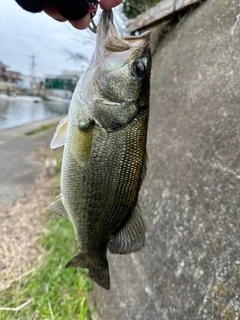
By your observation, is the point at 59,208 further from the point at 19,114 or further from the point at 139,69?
the point at 19,114

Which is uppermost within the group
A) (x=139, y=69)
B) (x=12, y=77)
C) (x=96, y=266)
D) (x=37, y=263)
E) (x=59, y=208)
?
(x=139, y=69)

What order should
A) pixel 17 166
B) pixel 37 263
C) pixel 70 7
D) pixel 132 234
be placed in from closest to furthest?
pixel 70 7 < pixel 132 234 < pixel 37 263 < pixel 17 166

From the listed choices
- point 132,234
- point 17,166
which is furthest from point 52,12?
point 17,166

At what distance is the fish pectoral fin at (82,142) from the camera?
158 centimetres

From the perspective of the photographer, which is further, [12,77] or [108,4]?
[12,77]

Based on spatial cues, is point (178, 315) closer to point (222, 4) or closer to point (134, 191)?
point (134, 191)

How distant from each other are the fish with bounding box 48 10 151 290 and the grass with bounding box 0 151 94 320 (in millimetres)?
1732

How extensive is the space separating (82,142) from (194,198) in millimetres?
1242

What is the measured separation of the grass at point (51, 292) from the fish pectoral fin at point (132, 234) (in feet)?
5.46

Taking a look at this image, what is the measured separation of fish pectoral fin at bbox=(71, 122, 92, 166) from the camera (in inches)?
62.0

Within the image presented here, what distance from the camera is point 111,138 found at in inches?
62.2

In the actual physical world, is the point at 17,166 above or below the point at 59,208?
below

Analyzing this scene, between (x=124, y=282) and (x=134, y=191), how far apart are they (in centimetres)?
150

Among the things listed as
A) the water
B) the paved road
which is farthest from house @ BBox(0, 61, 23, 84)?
the paved road
